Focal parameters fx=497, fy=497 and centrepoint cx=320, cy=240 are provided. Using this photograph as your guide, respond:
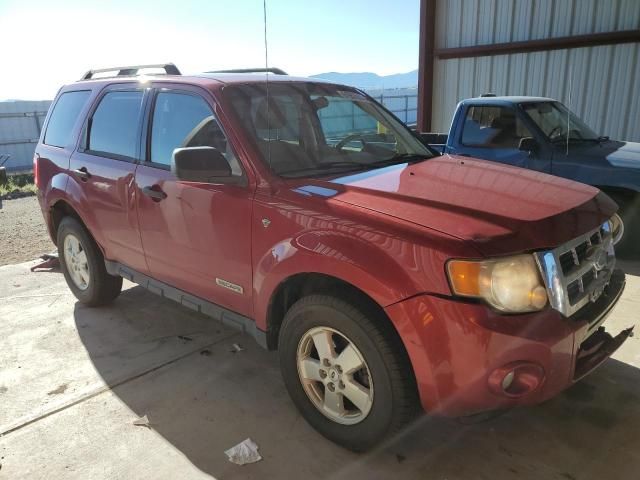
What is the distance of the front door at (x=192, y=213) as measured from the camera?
277 centimetres

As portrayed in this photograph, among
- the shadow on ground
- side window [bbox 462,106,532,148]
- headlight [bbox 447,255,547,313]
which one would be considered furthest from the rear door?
side window [bbox 462,106,532,148]

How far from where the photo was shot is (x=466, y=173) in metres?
2.86

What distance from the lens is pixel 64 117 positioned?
14.2 feet

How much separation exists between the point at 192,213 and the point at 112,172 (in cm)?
101

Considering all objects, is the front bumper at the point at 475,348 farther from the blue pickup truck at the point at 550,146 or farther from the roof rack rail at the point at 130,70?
the blue pickup truck at the point at 550,146

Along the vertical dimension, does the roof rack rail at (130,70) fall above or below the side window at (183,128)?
above

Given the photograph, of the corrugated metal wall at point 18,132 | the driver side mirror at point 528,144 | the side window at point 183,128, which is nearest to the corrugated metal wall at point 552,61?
the driver side mirror at point 528,144

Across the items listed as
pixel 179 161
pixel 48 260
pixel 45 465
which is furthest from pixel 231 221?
pixel 48 260

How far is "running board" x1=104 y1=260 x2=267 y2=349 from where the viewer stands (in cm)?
286

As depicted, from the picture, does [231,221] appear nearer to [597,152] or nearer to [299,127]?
[299,127]

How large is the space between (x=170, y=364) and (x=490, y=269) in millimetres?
2395

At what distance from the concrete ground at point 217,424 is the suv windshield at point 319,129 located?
1445 millimetres

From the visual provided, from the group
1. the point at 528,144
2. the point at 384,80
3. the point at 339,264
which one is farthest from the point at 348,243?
the point at 384,80

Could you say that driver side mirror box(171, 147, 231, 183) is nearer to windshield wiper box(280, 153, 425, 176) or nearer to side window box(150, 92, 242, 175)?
side window box(150, 92, 242, 175)
